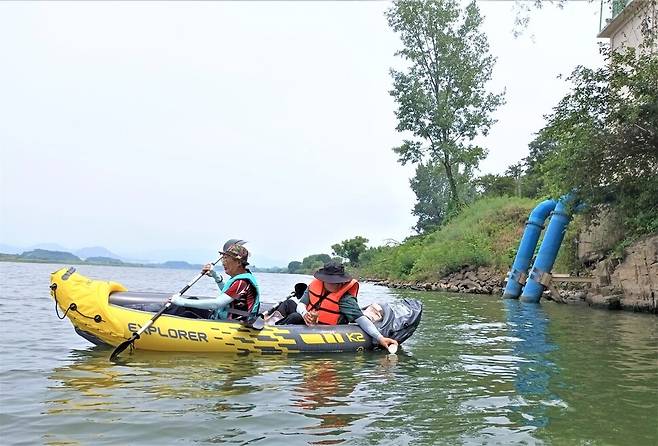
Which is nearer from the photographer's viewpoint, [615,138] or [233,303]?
[233,303]

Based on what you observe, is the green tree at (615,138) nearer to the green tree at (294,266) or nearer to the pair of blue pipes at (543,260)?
the pair of blue pipes at (543,260)

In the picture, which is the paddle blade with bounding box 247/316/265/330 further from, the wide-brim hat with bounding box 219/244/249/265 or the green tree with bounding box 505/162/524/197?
the green tree with bounding box 505/162/524/197

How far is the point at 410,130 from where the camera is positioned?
107 feet

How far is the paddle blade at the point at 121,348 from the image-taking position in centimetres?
648

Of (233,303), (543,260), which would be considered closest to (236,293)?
(233,303)

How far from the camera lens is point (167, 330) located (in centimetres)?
699

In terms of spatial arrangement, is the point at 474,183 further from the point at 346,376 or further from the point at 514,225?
the point at 346,376

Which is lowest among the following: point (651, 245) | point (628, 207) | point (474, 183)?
point (651, 245)

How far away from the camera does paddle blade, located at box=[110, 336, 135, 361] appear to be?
6484 mm

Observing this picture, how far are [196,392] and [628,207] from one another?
12.8 metres

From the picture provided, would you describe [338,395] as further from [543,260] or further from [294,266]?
[294,266]

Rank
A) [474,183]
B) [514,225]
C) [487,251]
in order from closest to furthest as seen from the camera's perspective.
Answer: [487,251] → [514,225] → [474,183]

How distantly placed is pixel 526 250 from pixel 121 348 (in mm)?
14969

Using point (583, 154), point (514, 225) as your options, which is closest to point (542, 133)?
point (583, 154)
